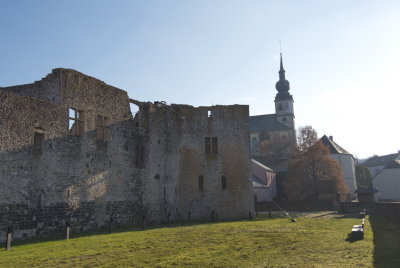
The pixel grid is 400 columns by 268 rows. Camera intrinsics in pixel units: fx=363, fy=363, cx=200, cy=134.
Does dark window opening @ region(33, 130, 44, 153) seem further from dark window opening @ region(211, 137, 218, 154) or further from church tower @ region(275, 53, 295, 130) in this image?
church tower @ region(275, 53, 295, 130)

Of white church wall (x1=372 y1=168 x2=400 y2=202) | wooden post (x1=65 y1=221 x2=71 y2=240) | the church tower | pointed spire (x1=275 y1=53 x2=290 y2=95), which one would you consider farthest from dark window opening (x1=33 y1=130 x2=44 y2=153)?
pointed spire (x1=275 y1=53 x2=290 y2=95)

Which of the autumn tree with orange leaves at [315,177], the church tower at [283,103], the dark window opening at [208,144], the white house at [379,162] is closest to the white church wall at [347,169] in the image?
the autumn tree with orange leaves at [315,177]

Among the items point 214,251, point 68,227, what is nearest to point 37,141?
point 68,227

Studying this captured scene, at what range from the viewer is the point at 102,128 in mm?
19031

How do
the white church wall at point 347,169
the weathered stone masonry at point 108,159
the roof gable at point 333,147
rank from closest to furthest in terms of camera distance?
the weathered stone masonry at point 108,159
the white church wall at point 347,169
the roof gable at point 333,147

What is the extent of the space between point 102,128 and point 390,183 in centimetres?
5454

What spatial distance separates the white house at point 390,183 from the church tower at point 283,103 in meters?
28.4

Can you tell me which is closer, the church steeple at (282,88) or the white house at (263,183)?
the white house at (263,183)

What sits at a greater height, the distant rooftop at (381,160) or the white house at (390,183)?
the distant rooftop at (381,160)

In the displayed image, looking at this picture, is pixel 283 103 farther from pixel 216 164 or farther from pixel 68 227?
pixel 68 227

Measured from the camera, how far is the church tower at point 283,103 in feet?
281

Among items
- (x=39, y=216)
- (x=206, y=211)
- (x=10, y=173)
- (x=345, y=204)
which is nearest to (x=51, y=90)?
(x=10, y=173)

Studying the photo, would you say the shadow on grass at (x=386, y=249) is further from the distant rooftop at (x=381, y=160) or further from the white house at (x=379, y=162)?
the distant rooftop at (x=381, y=160)

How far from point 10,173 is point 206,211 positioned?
522 inches
